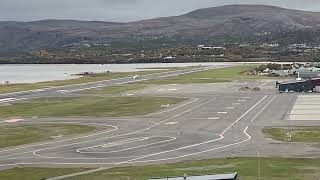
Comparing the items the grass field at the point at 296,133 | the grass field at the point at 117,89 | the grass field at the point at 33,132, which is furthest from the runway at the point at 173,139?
the grass field at the point at 117,89

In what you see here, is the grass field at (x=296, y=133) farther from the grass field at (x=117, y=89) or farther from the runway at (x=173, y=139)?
the grass field at (x=117, y=89)

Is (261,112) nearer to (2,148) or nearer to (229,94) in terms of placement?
(229,94)

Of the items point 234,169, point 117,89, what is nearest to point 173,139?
point 234,169

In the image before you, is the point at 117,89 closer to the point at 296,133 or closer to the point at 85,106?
the point at 85,106

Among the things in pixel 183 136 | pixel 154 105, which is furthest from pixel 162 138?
pixel 154 105

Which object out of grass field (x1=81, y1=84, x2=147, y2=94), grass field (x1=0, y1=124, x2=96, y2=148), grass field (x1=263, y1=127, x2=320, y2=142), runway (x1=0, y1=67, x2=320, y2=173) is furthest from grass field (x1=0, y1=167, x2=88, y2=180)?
grass field (x1=81, y1=84, x2=147, y2=94)

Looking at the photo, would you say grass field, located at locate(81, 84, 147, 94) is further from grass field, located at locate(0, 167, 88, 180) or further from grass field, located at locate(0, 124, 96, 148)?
grass field, located at locate(0, 167, 88, 180)
